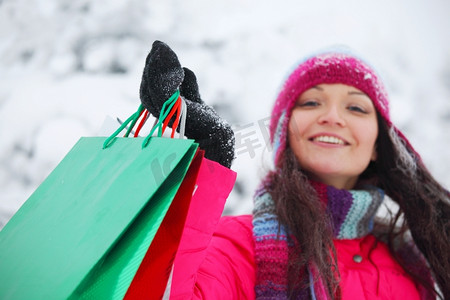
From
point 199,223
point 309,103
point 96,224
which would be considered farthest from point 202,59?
point 96,224

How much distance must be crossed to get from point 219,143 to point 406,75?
2325 millimetres

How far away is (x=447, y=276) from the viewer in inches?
43.8

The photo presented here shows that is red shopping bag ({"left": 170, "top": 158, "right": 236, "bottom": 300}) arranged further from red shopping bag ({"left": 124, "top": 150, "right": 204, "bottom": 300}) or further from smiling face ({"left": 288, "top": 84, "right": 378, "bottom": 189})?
smiling face ({"left": 288, "top": 84, "right": 378, "bottom": 189})

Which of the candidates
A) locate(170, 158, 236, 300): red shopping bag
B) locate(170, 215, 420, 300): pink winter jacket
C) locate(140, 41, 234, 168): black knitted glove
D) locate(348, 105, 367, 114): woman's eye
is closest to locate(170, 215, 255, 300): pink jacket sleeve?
locate(170, 215, 420, 300): pink winter jacket

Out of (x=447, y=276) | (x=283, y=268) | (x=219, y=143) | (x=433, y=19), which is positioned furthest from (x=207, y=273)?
(x=433, y=19)

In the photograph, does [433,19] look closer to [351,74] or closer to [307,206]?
[351,74]

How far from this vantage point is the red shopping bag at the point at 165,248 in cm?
50

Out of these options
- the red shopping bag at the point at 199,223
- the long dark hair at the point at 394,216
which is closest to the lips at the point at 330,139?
the long dark hair at the point at 394,216

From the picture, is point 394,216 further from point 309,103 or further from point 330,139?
point 309,103

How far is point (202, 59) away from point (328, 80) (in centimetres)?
91

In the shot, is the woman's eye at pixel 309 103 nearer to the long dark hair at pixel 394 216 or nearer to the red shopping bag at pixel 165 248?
the long dark hair at pixel 394 216

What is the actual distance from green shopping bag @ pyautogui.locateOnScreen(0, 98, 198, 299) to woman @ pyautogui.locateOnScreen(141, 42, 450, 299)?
9.3 inches

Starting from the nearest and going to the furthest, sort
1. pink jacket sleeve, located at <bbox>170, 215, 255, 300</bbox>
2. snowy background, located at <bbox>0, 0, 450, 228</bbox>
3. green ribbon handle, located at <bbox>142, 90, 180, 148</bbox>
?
green ribbon handle, located at <bbox>142, 90, 180, 148</bbox> < pink jacket sleeve, located at <bbox>170, 215, 255, 300</bbox> < snowy background, located at <bbox>0, 0, 450, 228</bbox>

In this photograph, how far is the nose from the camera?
3.84 ft
